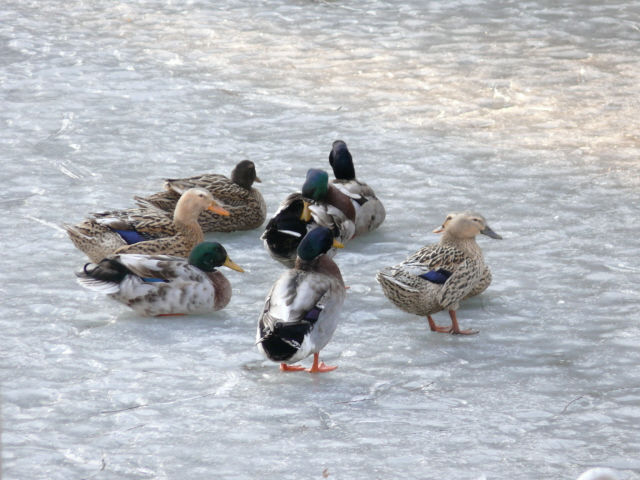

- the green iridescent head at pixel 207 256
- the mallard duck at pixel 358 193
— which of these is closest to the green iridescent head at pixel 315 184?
the mallard duck at pixel 358 193

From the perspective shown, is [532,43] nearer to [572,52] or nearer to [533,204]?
[572,52]

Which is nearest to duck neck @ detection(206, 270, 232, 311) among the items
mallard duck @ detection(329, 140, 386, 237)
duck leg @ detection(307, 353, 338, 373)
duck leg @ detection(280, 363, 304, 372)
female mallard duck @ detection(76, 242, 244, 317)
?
female mallard duck @ detection(76, 242, 244, 317)

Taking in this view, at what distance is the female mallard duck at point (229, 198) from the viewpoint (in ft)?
22.7

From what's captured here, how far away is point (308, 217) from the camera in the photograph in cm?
650

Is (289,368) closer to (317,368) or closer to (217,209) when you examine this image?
(317,368)

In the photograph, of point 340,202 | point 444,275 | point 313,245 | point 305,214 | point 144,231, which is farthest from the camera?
point 340,202

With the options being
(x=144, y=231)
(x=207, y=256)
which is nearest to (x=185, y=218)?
(x=144, y=231)

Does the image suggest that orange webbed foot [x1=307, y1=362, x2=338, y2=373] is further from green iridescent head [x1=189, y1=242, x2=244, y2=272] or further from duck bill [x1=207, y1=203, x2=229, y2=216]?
duck bill [x1=207, y1=203, x2=229, y2=216]

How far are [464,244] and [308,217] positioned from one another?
125 cm

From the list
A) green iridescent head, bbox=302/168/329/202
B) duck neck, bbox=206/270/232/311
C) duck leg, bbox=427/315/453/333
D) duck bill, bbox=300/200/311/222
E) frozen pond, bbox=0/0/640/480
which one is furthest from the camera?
green iridescent head, bbox=302/168/329/202

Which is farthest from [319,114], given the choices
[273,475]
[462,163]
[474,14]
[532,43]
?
[273,475]

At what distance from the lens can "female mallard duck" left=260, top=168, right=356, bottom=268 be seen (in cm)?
626

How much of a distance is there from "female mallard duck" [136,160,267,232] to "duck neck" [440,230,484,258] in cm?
185

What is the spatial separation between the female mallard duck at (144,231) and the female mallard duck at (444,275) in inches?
59.2
